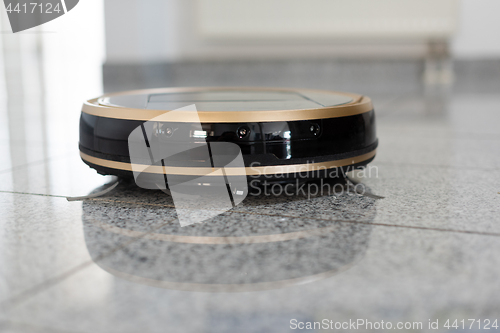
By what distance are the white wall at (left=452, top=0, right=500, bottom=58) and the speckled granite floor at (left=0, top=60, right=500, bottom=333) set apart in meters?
2.64

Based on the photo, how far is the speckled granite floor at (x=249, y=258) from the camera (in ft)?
1.32

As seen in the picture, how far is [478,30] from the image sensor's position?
314 cm

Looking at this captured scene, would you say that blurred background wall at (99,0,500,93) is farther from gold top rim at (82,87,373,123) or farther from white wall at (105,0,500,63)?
gold top rim at (82,87,373,123)

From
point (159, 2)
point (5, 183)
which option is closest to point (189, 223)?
point (5, 183)

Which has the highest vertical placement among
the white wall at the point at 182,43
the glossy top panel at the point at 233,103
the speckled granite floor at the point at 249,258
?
the white wall at the point at 182,43

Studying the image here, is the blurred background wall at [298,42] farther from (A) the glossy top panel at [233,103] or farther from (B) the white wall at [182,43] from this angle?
A: (A) the glossy top panel at [233,103]

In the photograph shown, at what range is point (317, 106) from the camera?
766mm

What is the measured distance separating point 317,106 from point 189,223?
30cm

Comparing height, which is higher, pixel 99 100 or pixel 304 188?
pixel 99 100

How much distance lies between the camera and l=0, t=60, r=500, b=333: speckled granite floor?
0.40 metres

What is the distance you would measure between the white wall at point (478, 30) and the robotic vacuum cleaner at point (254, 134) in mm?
2813

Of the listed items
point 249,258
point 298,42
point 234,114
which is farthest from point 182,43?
point 249,258

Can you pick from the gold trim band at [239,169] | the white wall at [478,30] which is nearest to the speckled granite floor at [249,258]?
the gold trim band at [239,169]

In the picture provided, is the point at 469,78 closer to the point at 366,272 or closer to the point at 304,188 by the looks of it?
the point at 304,188
